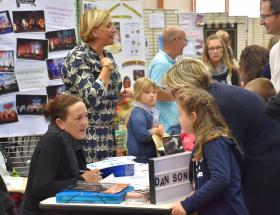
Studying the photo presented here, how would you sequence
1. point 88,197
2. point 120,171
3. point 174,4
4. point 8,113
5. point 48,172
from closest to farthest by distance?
1. point 88,197
2. point 48,172
3. point 120,171
4. point 8,113
5. point 174,4

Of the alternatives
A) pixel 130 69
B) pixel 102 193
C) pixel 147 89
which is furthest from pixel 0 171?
pixel 130 69

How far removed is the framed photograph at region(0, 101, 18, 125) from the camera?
4.05m

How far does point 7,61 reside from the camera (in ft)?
13.3

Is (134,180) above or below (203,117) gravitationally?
below

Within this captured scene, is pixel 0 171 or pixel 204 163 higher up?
pixel 204 163

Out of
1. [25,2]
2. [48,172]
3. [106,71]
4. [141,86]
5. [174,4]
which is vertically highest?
[174,4]

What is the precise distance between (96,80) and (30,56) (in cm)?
125

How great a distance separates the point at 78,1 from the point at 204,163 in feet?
8.34

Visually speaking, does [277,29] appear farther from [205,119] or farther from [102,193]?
[102,193]

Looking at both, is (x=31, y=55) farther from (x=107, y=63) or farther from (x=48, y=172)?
(x=48, y=172)

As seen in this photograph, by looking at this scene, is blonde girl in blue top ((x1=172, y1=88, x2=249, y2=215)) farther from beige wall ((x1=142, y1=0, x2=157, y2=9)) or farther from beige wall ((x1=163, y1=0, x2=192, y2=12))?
beige wall ((x1=163, y1=0, x2=192, y2=12))

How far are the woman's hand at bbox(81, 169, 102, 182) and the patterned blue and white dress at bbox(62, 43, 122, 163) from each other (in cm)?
41

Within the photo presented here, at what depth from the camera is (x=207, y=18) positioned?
25.6 feet

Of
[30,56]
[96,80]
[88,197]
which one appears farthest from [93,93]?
[30,56]
